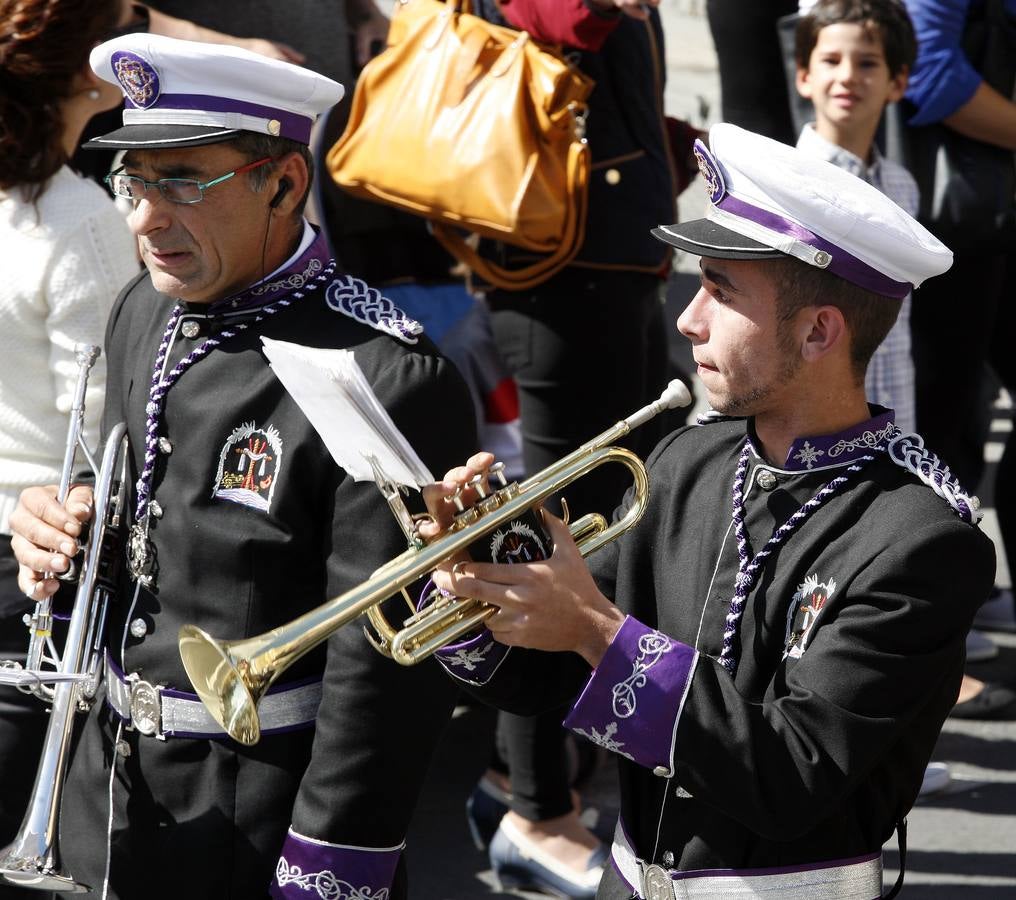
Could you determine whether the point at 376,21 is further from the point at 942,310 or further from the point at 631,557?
the point at 631,557

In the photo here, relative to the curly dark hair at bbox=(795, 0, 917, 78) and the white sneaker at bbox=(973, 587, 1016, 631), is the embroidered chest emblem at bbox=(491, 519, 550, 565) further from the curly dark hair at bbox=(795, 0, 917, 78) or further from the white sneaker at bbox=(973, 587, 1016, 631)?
the white sneaker at bbox=(973, 587, 1016, 631)

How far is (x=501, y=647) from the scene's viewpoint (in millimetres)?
2215

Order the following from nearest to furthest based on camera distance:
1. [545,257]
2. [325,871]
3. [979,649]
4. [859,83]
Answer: [325,871] → [545,257] → [859,83] → [979,649]

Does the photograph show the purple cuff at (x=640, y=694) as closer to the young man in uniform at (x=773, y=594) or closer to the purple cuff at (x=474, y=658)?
the young man in uniform at (x=773, y=594)

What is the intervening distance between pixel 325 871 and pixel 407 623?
0.58 metres

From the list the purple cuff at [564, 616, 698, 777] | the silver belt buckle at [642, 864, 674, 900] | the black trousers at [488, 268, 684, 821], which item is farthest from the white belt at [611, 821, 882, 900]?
the black trousers at [488, 268, 684, 821]

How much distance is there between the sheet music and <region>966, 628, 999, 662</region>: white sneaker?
145 inches

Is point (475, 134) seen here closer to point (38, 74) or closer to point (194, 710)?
point (38, 74)

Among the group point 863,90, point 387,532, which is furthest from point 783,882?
point 863,90

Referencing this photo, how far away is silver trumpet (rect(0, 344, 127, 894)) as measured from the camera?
2.54m

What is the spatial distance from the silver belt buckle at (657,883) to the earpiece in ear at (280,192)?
1.22 metres

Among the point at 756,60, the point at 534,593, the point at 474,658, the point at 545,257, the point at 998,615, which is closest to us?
the point at 534,593

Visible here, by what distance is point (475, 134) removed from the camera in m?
3.73

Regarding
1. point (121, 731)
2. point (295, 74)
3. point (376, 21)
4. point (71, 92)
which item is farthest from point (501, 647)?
point (376, 21)
